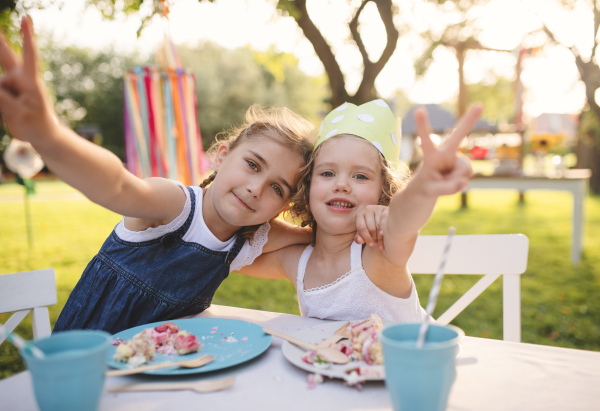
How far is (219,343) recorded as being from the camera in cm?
131

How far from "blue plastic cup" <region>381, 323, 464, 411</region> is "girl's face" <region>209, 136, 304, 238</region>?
1.06 m

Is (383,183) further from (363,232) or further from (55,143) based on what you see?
(55,143)

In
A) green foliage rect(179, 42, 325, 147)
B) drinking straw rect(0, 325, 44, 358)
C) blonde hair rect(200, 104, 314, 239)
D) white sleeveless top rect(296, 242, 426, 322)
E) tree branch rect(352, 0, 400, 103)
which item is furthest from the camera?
green foliage rect(179, 42, 325, 147)

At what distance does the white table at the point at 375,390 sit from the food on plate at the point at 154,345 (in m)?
0.07

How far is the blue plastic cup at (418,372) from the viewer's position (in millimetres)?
756

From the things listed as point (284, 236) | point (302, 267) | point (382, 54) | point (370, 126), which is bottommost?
point (302, 267)

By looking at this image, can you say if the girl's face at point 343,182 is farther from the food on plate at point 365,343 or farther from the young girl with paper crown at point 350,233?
the food on plate at point 365,343

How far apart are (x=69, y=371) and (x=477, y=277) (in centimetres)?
568

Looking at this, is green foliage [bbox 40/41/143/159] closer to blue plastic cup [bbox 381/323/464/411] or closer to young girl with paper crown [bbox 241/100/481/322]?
young girl with paper crown [bbox 241/100/481/322]

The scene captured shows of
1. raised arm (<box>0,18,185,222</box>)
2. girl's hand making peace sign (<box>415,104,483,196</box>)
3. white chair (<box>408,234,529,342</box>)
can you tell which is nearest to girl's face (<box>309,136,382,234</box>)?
white chair (<box>408,234,529,342</box>)

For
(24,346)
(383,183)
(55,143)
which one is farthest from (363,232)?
(24,346)

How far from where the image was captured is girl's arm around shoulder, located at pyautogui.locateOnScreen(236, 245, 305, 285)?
1.96m

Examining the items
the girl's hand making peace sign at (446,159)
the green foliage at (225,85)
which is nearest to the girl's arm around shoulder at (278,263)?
the girl's hand making peace sign at (446,159)

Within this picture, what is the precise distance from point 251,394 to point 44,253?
7.09 m
